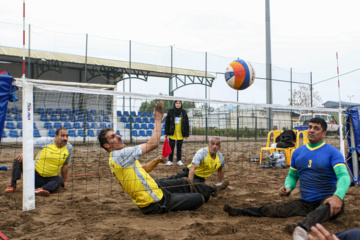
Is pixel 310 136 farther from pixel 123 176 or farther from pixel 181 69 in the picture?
pixel 181 69

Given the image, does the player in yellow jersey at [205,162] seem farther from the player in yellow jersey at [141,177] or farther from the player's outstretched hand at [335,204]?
the player's outstretched hand at [335,204]

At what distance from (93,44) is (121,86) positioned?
257 centimetres

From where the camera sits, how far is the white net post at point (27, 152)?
350 cm

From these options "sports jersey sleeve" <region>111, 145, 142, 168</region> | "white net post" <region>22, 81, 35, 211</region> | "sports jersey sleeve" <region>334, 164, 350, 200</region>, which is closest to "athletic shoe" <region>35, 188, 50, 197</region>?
"white net post" <region>22, 81, 35, 211</region>

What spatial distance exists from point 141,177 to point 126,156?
32cm

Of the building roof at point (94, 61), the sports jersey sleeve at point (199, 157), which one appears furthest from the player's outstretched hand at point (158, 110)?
the building roof at point (94, 61)

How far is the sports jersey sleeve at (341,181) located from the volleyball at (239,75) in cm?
269

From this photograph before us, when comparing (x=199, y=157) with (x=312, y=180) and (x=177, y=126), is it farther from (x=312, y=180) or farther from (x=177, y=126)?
(x=177, y=126)

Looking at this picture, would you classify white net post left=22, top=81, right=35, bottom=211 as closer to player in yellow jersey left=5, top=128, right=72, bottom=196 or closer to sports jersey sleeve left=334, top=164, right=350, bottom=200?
player in yellow jersey left=5, top=128, right=72, bottom=196

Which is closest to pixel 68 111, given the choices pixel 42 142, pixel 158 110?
pixel 42 142

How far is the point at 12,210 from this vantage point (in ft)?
11.6

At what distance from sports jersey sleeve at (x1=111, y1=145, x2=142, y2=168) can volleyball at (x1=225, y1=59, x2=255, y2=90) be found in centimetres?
281

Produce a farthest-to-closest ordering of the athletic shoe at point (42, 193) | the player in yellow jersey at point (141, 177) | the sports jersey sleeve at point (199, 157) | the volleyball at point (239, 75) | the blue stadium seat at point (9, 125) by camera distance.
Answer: the blue stadium seat at point (9, 125) < the volleyball at point (239, 75) < the sports jersey sleeve at point (199, 157) < the athletic shoe at point (42, 193) < the player in yellow jersey at point (141, 177)

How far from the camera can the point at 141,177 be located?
3.26m
